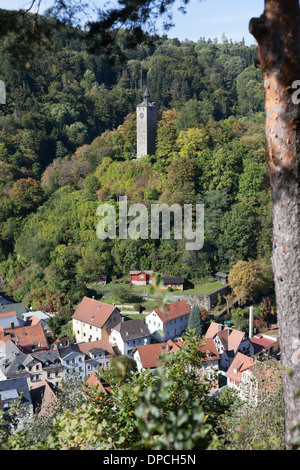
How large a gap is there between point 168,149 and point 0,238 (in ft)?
29.6

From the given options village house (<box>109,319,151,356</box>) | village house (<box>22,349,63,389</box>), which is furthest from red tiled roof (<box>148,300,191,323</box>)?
village house (<box>22,349,63,389</box>)

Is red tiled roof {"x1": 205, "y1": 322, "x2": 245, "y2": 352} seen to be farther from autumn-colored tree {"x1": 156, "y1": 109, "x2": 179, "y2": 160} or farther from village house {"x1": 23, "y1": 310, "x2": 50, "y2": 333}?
A: autumn-colored tree {"x1": 156, "y1": 109, "x2": 179, "y2": 160}

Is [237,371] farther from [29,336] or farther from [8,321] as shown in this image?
[8,321]

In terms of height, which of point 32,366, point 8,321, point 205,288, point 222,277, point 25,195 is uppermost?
point 25,195

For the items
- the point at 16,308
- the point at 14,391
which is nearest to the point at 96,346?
the point at 14,391

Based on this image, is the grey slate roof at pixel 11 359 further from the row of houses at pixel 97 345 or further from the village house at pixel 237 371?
the village house at pixel 237 371

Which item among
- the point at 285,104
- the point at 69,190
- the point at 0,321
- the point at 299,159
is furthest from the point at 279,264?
the point at 69,190

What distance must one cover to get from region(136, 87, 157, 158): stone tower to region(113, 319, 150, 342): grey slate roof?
9210 millimetres

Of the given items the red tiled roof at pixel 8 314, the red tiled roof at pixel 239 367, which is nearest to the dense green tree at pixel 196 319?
the red tiled roof at pixel 239 367

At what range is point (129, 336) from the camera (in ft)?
47.6

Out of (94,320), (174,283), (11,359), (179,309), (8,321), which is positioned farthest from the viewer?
(174,283)

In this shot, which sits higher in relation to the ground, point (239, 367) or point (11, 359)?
point (239, 367)

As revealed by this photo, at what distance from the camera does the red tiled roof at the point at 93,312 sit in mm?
15391

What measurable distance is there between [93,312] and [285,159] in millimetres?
13845
